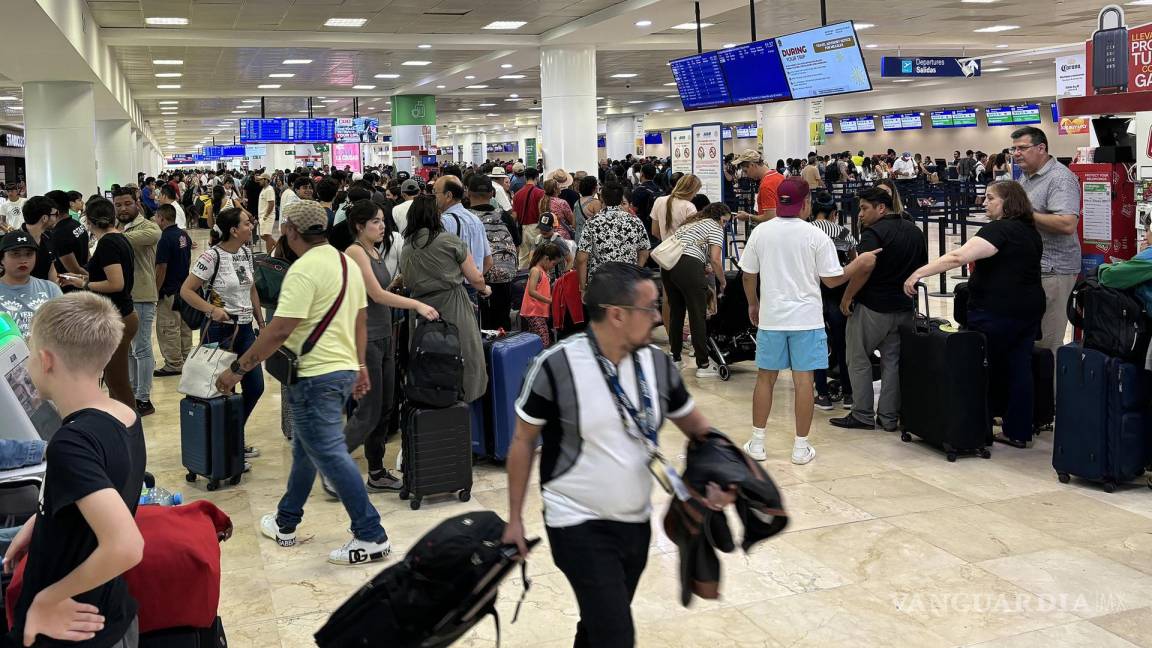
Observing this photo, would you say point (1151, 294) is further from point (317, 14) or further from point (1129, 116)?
point (317, 14)

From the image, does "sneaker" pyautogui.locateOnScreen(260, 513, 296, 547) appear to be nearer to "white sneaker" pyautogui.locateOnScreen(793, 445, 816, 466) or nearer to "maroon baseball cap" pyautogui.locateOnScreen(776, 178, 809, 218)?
"white sneaker" pyautogui.locateOnScreen(793, 445, 816, 466)

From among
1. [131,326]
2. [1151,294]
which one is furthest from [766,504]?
[131,326]

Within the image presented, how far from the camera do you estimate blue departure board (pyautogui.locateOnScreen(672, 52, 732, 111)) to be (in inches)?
551

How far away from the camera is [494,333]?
6.54 metres

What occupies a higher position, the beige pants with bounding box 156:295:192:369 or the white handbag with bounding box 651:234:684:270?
the white handbag with bounding box 651:234:684:270

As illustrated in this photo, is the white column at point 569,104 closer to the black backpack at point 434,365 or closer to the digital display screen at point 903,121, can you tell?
the black backpack at point 434,365

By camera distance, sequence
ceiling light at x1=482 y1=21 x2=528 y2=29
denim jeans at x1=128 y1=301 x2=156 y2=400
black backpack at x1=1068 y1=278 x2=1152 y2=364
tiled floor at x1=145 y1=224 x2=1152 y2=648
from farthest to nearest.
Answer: ceiling light at x1=482 y1=21 x2=528 y2=29
denim jeans at x1=128 y1=301 x2=156 y2=400
black backpack at x1=1068 y1=278 x2=1152 y2=364
tiled floor at x1=145 y1=224 x2=1152 y2=648

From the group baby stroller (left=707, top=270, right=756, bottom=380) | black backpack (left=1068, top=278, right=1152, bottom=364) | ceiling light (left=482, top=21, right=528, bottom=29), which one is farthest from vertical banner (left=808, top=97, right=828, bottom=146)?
black backpack (left=1068, top=278, right=1152, bottom=364)

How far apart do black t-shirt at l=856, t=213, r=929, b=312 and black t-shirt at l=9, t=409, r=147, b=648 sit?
17.3ft

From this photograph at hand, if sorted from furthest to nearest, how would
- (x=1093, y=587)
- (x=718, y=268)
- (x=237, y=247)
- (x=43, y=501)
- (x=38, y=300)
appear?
1. (x=718, y=268)
2. (x=237, y=247)
3. (x=38, y=300)
4. (x=1093, y=587)
5. (x=43, y=501)

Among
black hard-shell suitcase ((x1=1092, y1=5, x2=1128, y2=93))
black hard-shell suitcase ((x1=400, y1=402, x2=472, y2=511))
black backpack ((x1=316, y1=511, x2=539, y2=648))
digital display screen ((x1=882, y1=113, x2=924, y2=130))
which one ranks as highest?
digital display screen ((x1=882, y1=113, x2=924, y2=130))

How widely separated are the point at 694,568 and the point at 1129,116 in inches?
268

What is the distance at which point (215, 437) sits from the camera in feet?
19.5

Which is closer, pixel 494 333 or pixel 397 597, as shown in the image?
pixel 397 597
